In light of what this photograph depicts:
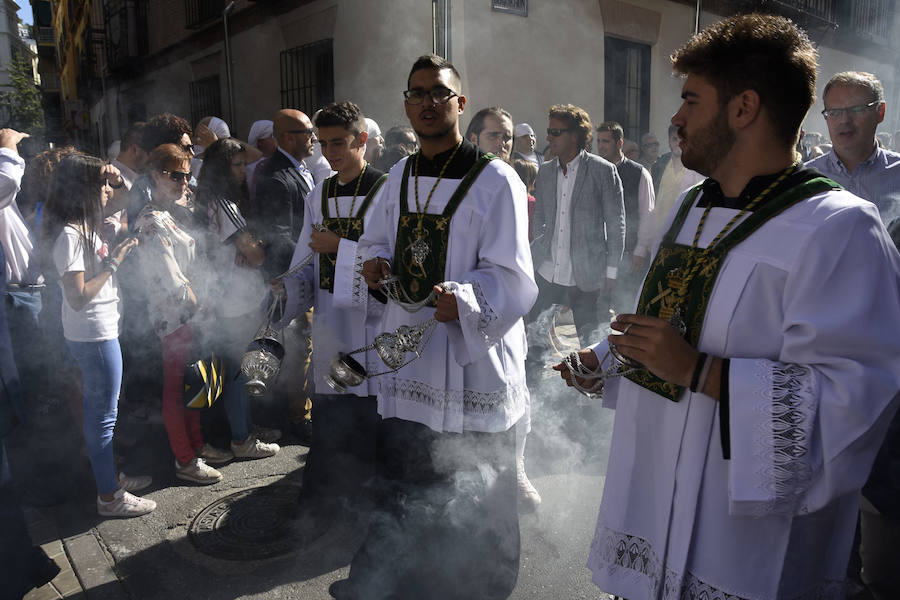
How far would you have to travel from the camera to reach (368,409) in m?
3.34

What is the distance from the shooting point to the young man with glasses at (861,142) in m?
3.07

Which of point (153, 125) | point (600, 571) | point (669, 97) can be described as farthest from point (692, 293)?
point (669, 97)

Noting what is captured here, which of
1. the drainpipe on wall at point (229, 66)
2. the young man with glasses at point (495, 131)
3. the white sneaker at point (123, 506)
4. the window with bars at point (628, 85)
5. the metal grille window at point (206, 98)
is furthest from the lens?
the metal grille window at point (206, 98)

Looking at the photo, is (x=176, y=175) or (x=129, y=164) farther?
(x=129, y=164)

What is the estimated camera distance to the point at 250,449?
4.08 meters

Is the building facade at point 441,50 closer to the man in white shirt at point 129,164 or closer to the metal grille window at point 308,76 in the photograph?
the metal grille window at point 308,76

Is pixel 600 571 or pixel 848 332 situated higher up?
pixel 848 332

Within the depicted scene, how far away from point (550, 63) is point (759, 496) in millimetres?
8151

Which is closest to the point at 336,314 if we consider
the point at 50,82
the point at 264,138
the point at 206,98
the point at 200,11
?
the point at 264,138

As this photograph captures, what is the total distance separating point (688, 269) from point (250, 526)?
261 centimetres

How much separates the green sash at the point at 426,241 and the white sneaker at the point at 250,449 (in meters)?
2.02

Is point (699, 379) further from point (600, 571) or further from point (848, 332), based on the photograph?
point (600, 571)

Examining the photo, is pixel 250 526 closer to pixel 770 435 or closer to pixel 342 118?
pixel 342 118

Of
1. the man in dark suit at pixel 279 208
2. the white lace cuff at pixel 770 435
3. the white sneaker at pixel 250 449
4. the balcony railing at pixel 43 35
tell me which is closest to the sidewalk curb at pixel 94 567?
the white sneaker at pixel 250 449
